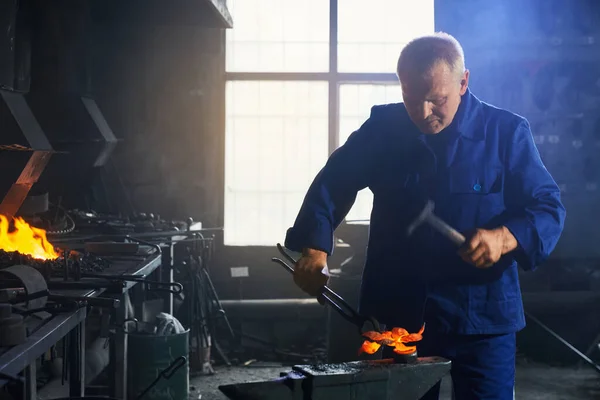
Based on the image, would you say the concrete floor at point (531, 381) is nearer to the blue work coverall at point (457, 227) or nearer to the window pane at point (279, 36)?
the window pane at point (279, 36)

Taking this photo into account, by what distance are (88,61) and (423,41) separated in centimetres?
388

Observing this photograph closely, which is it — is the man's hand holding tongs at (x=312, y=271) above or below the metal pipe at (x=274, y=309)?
above

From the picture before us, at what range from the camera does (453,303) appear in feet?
7.85

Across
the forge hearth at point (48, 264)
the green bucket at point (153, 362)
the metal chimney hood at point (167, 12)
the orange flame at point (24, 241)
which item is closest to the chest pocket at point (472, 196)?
the forge hearth at point (48, 264)

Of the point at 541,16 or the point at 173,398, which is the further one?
the point at 541,16

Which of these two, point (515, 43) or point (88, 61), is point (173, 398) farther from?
point (515, 43)

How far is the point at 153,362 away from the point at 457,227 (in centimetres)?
277

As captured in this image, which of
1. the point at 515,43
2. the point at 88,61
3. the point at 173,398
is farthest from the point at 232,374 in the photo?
the point at 515,43

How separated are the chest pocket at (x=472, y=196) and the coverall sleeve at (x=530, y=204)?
7 cm

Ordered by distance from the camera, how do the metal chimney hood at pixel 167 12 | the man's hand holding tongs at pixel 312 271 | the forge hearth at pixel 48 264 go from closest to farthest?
1. the man's hand holding tongs at pixel 312 271
2. the forge hearth at pixel 48 264
3. the metal chimney hood at pixel 167 12

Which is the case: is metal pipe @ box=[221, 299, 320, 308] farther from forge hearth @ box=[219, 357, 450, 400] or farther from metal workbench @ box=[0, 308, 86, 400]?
forge hearth @ box=[219, 357, 450, 400]

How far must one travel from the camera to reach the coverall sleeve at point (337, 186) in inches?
98.0

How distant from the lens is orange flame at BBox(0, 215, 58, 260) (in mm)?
4109

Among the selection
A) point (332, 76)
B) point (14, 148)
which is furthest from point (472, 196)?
point (332, 76)
